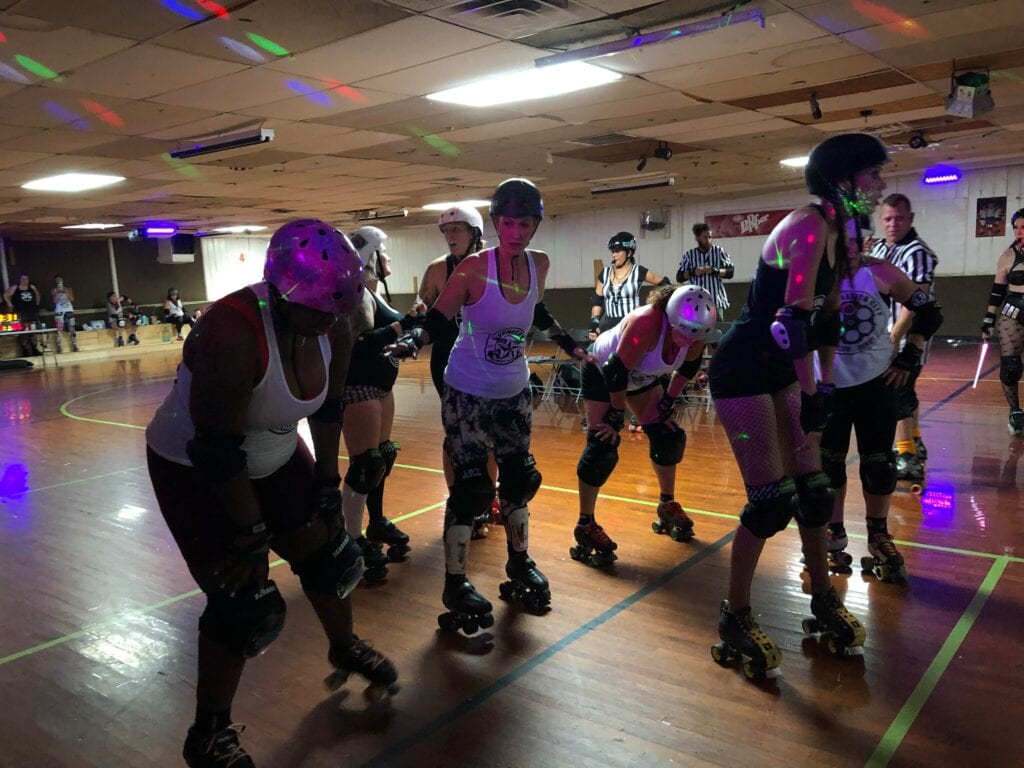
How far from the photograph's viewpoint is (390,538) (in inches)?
150

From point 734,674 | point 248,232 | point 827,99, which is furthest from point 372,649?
point 248,232

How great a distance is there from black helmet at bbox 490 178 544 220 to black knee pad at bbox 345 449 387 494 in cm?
126

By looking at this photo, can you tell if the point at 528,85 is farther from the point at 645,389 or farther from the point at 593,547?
the point at 593,547

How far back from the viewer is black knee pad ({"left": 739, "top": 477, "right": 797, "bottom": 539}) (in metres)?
2.40

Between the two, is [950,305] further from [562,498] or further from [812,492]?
[812,492]

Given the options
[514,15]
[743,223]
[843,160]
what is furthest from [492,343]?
[743,223]

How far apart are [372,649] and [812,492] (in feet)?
5.06

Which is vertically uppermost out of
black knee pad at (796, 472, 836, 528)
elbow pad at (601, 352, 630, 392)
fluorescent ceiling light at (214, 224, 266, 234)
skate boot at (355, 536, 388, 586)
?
fluorescent ceiling light at (214, 224, 266, 234)

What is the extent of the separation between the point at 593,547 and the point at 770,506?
50.1 inches

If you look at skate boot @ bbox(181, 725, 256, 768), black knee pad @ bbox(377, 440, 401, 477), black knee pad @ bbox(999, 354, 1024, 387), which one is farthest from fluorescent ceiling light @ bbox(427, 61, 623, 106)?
skate boot @ bbox(181, 725, 256, 768)

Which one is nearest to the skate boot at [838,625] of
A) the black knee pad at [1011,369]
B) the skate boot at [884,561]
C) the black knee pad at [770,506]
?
the black knee pad at [770,506]

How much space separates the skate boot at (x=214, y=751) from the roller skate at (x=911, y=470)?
12.9 ft

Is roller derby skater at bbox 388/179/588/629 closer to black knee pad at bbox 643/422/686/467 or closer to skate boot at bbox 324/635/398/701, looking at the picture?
skate boot at bbox 324/635/398/701

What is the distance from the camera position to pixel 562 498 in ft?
15.1
